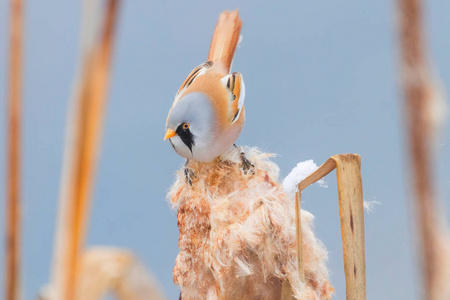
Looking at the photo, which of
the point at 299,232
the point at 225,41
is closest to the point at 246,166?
the point at 299,232

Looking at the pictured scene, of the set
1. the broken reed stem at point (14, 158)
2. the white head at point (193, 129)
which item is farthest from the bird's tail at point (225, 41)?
the broken reed stem at point (14, 158)

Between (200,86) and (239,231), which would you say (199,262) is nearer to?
(239,231)

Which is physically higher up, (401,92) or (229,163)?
(229,163)

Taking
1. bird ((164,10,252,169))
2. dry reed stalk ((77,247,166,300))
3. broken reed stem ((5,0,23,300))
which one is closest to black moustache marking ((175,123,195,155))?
bird ((164,10,252,169))

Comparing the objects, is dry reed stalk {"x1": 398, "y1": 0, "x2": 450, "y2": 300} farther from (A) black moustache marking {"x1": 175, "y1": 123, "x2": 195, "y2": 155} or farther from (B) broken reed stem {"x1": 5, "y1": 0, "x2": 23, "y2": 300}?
(A) black moustache marking {"x1": 175, "y1": 123, "x2": 195, "y2": 155}

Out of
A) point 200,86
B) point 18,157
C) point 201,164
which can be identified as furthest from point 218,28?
point 18,157

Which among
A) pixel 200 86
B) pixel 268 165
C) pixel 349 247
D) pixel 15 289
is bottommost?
pixel 15 289

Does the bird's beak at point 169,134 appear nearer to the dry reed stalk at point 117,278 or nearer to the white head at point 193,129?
the white head at point 193,129

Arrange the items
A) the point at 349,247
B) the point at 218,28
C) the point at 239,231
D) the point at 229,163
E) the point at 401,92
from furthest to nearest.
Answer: the point at 218,28 < the point at 229,163 < the point at 239,231 < the point at 349,247 < the point at 401,92
